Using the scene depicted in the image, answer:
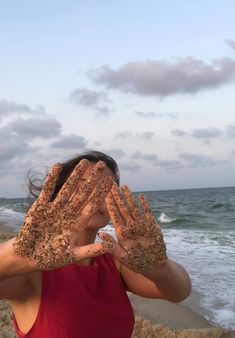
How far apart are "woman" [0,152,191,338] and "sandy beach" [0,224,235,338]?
3048mm

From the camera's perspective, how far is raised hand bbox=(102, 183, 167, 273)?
5.88 ft

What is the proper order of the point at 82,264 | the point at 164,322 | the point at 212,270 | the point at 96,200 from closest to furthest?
1. the point at 96,200
2. the point at 82,264
3. the point at 164,322
4. the point at 212,270

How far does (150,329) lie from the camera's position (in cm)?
509

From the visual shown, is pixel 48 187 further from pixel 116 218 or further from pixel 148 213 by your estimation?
pixel 148 213

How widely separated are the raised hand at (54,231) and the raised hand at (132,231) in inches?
5.0

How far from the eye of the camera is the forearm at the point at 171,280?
1.96 metres

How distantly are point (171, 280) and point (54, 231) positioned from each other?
0.72 m

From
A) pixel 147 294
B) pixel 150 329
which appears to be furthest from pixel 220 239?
pixel 147 294

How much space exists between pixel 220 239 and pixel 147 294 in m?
13.8

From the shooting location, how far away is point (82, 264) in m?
2.16

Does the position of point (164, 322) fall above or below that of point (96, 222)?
below

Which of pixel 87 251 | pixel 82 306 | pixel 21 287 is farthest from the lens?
pixel 82 306

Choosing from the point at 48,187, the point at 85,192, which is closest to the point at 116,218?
the point at 85,192

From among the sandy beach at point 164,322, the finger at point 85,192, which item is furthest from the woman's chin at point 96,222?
the sandy beach at point 164,322
